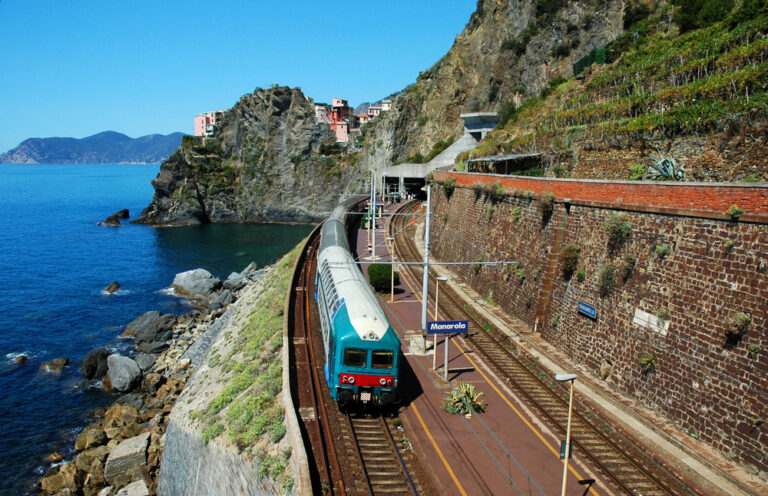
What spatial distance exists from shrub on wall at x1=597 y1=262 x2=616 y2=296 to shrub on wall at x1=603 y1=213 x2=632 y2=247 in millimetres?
866

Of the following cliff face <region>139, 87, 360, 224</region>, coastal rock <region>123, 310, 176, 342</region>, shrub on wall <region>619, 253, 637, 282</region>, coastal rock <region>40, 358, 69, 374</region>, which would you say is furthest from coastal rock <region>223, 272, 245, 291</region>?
cliff face <region>139, 87, 360, 224</region>

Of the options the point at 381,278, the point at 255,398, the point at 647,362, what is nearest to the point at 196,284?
the point at 381,278

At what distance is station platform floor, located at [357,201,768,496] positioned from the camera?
38.8ft

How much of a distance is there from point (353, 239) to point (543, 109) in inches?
875

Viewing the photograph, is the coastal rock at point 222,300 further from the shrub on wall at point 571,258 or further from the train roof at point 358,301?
the shrub on wall at point 571,258

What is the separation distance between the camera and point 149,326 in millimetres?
37219

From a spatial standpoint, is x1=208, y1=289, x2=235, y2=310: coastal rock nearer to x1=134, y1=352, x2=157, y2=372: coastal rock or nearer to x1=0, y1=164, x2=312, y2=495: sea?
x1=0, y1=164, x2=312, y2=495: sea

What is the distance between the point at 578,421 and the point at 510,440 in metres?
2.61

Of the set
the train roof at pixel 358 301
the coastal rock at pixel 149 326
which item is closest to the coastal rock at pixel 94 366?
the coastal rock at pixel 149 326

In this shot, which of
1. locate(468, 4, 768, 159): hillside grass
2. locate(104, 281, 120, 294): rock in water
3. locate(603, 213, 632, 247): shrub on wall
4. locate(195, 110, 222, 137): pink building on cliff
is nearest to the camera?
locate(603, 213, 632, 247): shrub on wall

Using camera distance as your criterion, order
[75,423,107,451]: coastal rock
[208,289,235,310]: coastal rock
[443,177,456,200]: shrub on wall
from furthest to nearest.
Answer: [208,289,235,310]: coastal rock < [443,177,456,200]: shrub on wall < [75,423,107,451]: coastal rock

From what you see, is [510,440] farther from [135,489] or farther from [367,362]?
[135,489]

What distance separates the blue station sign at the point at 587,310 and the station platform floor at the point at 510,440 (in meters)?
2.07

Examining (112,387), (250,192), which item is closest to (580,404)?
(112,387)
